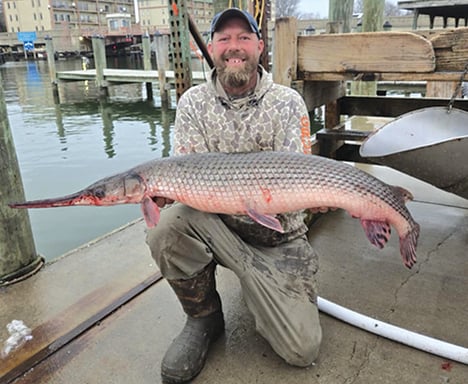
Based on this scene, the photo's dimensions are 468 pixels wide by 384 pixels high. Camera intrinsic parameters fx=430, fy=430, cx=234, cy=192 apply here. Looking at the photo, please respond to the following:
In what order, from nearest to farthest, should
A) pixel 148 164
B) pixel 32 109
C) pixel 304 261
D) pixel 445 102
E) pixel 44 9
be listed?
pixel 148 164 < pixel 304 261 < pixel 445 102 < pixel 32 109 < pixel 44 9

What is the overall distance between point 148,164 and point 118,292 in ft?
4.14

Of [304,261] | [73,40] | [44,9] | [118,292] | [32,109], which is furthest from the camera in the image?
[44,9]

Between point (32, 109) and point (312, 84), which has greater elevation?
point (312, 84)

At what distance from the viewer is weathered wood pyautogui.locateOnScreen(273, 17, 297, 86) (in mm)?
3607

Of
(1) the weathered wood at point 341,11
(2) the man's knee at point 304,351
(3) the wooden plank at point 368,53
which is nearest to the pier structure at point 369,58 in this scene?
(3) the wooden plank at point 368,53

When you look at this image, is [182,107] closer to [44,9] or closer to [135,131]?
[135,131]

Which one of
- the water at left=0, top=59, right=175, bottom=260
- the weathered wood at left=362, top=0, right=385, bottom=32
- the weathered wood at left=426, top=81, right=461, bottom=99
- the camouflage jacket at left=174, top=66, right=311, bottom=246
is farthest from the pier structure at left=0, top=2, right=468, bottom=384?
the weathered wood at left=426, top=81, right=461, bottom=99

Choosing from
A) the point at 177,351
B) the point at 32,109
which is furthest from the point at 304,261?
the point at 32,109

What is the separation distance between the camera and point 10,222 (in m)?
3.29

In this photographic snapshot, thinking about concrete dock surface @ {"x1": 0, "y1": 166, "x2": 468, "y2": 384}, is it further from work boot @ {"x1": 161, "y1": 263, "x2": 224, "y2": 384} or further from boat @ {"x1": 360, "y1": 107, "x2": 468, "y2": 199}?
boat @ {"x1": 360, "y1": 107, "x2": 468, "y2": 199}

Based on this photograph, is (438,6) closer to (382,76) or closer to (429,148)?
(382,76)

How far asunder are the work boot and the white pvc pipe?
0.72 meters

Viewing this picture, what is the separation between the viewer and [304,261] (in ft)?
8.57

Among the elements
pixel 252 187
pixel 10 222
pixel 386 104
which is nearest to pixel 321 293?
pixel 252 187
